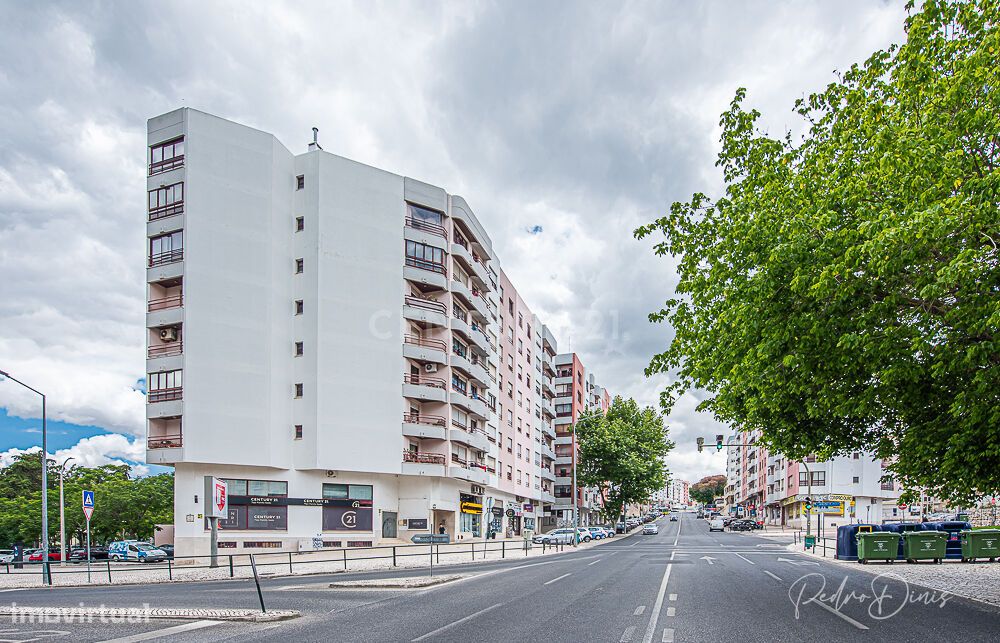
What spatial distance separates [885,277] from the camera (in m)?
12.2

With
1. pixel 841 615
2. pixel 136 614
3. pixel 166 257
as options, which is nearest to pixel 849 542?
pixel 841 615

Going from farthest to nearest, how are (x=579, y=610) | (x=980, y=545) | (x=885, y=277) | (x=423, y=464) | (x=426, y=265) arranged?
(x=426, y=265) < (x=423, y=464) < (x=980, y=545) < (x=579, y=610) < (x=885, y=277)

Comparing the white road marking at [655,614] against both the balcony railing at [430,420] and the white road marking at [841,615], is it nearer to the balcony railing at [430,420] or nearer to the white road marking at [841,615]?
the white road marking at [841,615]

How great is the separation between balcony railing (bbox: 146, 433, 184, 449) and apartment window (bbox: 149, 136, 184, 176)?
15.2 m

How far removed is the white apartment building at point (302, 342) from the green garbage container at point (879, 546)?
27996 millimetres

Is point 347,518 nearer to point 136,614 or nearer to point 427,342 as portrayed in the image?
point 427,342

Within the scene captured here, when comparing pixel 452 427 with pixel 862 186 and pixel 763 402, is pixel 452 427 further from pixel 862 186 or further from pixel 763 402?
pixel 862 186

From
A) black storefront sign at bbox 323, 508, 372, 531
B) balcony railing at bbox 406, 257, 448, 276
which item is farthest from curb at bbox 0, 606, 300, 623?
balcony railing at bbox 406, 257, 448, 276

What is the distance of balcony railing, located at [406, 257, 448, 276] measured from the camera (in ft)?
172

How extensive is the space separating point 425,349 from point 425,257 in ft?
20.7

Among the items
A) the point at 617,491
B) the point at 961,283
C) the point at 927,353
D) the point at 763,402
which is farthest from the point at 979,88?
the point at 617,491

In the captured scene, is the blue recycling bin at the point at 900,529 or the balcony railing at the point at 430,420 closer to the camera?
the blue recycling bin at the point at 900,529

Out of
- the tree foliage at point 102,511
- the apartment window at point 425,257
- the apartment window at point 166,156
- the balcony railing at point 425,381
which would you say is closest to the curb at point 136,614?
the apartment window at point 166,156

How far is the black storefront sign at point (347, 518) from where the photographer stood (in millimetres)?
47344
